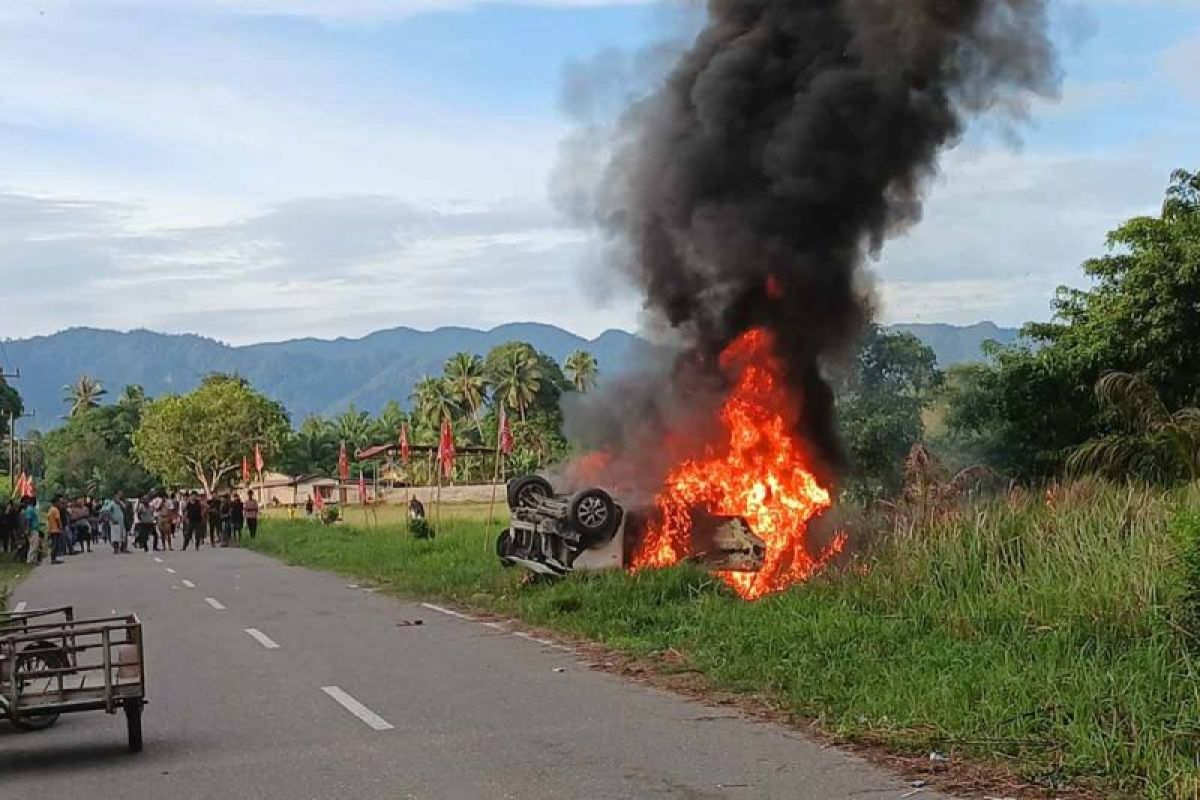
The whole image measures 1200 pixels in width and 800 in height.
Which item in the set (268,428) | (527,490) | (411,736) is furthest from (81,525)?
(268,428)

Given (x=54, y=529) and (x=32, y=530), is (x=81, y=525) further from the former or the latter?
(x=54, y=529)

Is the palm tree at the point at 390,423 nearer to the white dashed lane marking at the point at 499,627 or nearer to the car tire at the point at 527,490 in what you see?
the car tire at the point at 527,490

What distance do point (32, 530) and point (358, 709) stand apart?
25529 millimetres

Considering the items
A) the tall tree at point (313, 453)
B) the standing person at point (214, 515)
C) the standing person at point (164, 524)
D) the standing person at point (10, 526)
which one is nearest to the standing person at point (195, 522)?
the standing person at point (164, 524)

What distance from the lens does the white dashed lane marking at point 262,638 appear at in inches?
508

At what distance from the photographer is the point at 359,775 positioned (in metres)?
7.04

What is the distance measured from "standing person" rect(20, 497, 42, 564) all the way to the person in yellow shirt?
441 millimetres

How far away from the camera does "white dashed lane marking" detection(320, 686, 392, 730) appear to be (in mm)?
8485

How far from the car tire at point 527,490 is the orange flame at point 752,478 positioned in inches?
92.3

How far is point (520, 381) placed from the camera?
268ft

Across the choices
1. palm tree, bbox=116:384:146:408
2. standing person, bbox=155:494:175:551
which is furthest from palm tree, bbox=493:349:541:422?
standing person, bbox=155:494:175:551

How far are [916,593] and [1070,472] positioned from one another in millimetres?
6437

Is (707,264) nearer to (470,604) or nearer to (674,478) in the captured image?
(674,478)

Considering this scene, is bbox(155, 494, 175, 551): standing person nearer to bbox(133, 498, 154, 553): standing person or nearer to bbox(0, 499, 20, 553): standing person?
bbox(133, 498, 154, 553): standing person
